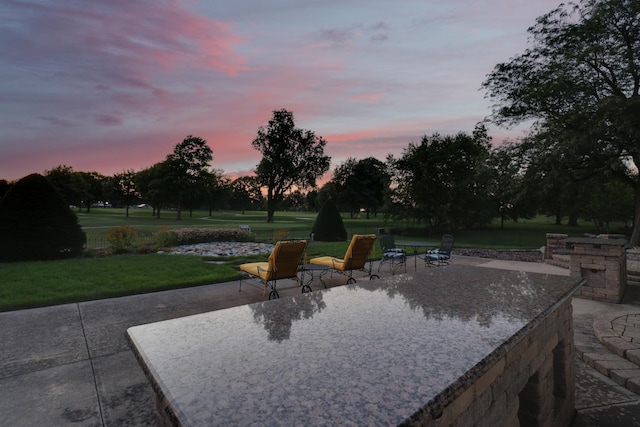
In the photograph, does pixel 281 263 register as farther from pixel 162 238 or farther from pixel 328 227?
pixel 328 227

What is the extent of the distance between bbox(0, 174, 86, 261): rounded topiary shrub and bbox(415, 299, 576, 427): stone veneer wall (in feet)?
48.0

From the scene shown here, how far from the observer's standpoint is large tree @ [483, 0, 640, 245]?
17.9 m

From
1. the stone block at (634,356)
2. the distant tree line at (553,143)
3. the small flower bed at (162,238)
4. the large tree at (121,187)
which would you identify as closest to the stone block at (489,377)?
the stone block at (634,356)

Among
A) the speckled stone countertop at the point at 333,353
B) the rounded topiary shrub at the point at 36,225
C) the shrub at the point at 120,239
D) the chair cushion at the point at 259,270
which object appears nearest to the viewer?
the speckled stone countertop at the point at 333,353

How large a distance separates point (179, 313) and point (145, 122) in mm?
12046

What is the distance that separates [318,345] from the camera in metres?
1.76

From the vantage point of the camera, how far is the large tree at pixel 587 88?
17.9 m

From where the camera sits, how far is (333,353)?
165cm

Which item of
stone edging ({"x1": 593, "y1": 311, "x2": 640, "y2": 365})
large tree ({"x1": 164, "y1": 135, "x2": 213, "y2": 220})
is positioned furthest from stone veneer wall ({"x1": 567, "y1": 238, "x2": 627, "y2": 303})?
large tree ({"x1": 164, "y1": 135, "x2": 213, "y2": 220})

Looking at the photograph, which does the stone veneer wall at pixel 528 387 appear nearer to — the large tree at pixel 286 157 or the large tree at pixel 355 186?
the large tree at pixel 286 157

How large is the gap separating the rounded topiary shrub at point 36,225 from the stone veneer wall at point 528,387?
14.6m

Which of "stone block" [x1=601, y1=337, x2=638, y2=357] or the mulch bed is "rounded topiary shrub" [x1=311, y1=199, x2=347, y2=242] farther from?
"stone block" [x1=601, y1=337, x2=638, y2=357]

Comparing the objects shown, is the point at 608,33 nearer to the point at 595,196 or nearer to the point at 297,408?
the point at 595,196

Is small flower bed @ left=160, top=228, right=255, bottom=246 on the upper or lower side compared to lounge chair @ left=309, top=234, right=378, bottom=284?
lower
